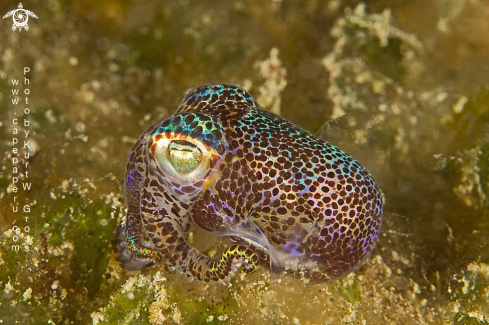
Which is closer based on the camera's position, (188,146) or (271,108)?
(188,146)

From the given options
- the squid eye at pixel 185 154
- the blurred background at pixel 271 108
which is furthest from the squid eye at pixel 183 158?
the blurred background at pixel 271 108

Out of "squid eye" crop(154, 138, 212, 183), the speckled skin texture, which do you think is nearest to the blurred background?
the speckled skin texture

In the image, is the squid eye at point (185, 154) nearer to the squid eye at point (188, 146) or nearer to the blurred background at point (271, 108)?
the squid eye at point (188, 146)

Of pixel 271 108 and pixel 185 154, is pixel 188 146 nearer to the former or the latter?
pixel 185 154

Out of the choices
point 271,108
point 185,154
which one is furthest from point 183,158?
point 271,108

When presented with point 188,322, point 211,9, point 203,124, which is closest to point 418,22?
point 211,9

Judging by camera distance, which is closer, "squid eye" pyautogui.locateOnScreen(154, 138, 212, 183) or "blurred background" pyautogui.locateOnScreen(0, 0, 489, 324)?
"squid eye" pyautogui.locateOnScreen(154, 138, 212, 183)

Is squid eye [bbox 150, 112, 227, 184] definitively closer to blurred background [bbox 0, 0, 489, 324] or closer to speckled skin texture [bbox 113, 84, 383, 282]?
speckled skin texture [bbox 113, 84, 383, 282]
